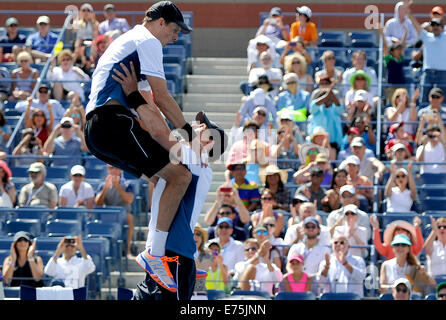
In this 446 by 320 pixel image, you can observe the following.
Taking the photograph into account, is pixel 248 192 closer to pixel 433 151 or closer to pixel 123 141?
pixel 433 151

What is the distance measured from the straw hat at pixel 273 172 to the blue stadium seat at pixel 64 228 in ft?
7.61

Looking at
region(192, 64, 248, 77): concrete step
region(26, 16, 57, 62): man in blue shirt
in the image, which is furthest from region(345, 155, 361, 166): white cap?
region(26, 16, 57, 62): man in blue shirt

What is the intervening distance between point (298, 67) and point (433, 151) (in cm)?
261

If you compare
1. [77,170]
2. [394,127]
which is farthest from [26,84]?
[394,127]

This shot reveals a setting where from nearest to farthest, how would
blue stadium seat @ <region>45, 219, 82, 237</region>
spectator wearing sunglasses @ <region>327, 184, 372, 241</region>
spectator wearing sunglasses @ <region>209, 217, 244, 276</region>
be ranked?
spectator wearing sunglasses @ <region>209, 217, 244, 276</region> → spectator wearing sunglasses @ <region>327, 184, 372, 241</region> → blue stadium seat @ <region>45, 219, 82, 237</region>

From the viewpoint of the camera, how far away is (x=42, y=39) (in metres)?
19.2

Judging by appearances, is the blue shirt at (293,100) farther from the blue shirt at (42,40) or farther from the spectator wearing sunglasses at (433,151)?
the blue shirt at (42,40)

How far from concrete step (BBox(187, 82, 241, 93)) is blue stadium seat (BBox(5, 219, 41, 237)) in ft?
16.5

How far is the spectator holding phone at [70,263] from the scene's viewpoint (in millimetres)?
12875

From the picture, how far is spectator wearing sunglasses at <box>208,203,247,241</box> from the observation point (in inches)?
529

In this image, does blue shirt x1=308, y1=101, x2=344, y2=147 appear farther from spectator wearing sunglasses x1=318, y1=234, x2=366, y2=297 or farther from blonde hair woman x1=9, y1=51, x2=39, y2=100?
blonde hair woman x1=9, y1=51, x2=39, y2=100

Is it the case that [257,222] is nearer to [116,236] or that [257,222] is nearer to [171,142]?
[116,236]

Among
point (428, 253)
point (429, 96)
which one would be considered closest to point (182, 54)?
point (429, 96)

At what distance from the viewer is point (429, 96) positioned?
16.2 meters
